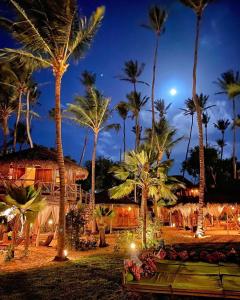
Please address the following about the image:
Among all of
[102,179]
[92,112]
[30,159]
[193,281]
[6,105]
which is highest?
[6,105]

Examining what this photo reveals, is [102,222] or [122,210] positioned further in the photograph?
[122,210]

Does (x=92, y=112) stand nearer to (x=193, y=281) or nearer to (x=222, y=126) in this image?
(x=193, y=281)

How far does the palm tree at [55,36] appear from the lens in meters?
11.2

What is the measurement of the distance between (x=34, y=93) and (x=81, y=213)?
71.6 ft

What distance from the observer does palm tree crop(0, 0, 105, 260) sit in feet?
36.7

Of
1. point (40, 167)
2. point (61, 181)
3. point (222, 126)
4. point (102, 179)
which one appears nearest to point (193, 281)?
point (61, 181)

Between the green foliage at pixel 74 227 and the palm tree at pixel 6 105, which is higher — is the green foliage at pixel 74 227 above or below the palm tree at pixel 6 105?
below

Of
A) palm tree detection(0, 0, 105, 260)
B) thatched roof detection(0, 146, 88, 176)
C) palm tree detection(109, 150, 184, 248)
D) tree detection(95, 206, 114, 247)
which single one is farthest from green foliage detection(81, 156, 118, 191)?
palm tree detection(0, 0, 105, 260)

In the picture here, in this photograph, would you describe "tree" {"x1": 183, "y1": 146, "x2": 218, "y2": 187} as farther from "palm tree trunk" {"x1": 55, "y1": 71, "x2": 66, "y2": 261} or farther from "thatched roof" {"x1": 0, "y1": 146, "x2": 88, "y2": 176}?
"palm tree trunk" {"x1": 55, "y1": 71, "x2": 66, "y2": 261}

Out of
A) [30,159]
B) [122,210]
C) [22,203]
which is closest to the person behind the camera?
[22,203]

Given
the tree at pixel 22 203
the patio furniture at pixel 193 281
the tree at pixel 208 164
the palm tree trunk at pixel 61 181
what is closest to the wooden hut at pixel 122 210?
the tree at pixel 208 164

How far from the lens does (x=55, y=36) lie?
11.4m

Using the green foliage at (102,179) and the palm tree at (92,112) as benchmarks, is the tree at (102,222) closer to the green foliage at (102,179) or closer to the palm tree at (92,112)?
the palm tree at (92,112)

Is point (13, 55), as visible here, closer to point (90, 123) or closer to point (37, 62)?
point (37, 62)
